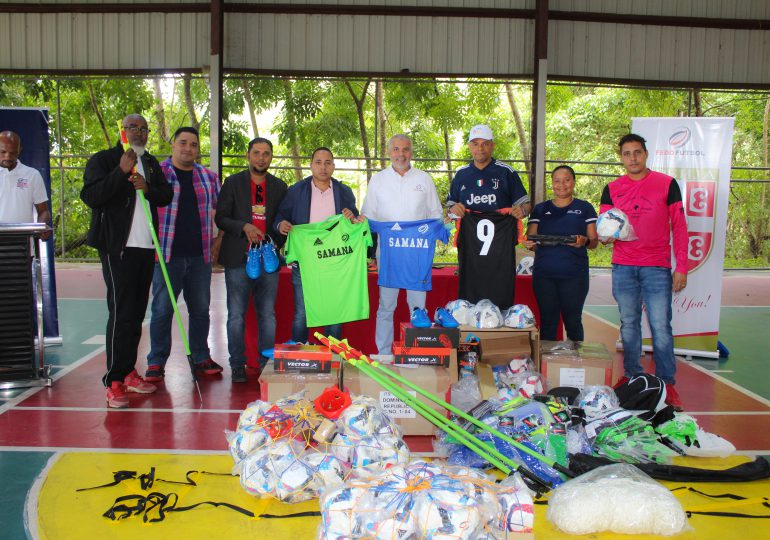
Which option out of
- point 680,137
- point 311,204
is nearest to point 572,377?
point 311,204

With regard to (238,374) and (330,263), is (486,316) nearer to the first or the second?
(330,263)

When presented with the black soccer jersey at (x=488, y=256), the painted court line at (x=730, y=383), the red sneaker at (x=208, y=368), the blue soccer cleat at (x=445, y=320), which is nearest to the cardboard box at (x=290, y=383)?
the blue soccer cleat at (x=445, y=320)

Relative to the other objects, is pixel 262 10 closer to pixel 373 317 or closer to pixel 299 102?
pixel 299 102

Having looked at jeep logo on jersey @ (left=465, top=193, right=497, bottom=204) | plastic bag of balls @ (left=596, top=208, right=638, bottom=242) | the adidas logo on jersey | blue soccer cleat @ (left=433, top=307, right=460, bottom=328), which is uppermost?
jeep logo on jersey @ (left=465, top=193, right=497, bottom=204)

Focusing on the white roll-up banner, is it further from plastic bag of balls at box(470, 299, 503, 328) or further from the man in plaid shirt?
the man in plaid shirt

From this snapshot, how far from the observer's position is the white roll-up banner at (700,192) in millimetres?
6379

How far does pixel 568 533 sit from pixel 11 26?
1174 centimetres

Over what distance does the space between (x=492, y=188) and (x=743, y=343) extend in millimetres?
3807

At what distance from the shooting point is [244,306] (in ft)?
17.4

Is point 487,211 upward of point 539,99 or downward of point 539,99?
downward

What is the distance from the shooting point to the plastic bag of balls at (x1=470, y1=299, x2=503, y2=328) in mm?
5059

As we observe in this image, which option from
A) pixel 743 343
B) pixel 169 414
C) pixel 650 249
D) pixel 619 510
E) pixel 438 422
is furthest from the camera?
pixel 743 343

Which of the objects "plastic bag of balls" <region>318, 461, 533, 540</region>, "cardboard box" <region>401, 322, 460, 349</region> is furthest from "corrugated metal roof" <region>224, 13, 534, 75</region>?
"plastic bag of balls" <region>318, 461, 533, 540</region>

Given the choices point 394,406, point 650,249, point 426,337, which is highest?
point 650,249
